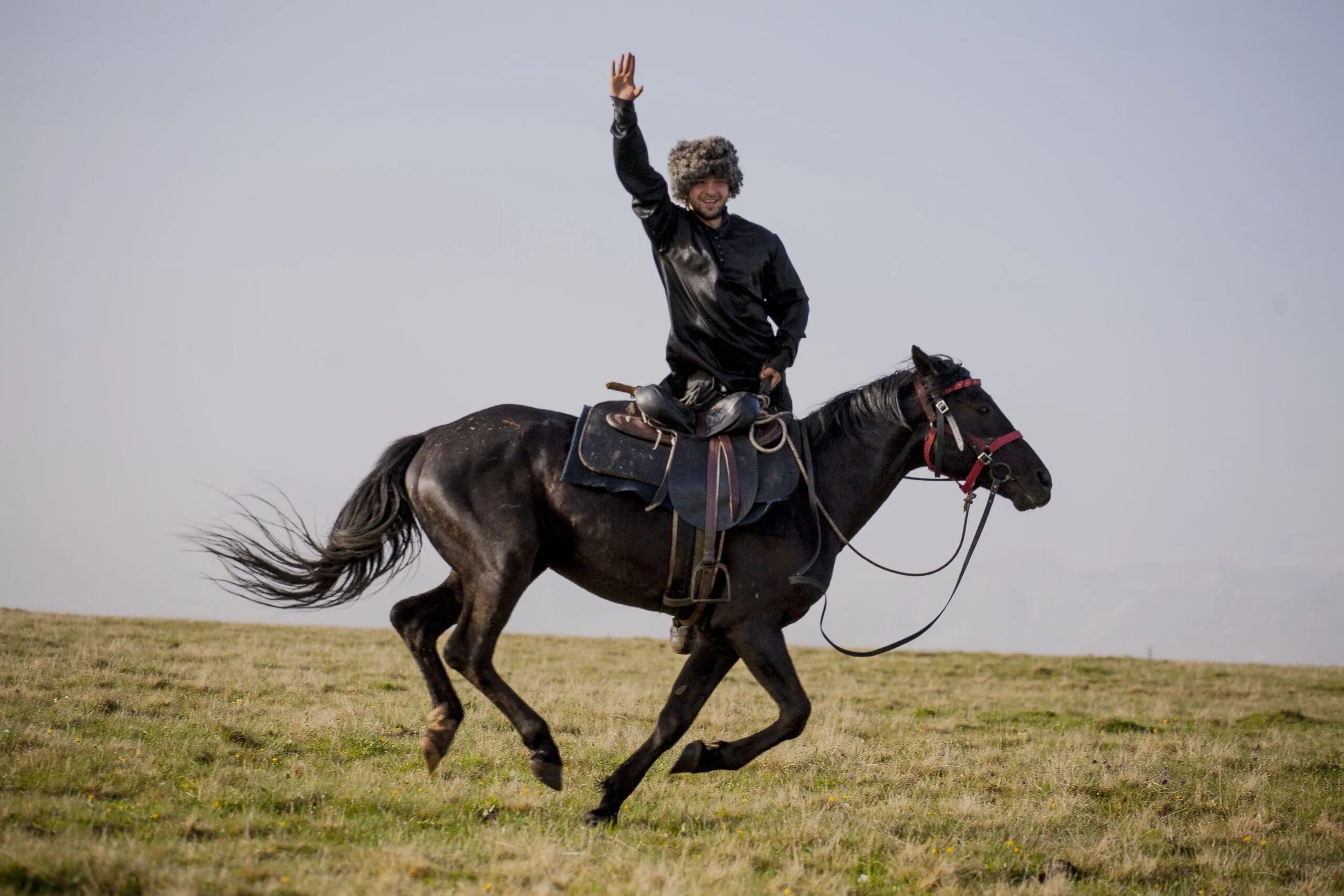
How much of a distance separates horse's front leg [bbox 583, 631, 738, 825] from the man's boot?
14 centimetres

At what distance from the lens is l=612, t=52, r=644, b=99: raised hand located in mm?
7230

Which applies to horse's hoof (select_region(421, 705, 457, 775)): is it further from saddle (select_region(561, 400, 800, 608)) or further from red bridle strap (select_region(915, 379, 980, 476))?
red bridle strap (select_region(915, 379, 980, 476))

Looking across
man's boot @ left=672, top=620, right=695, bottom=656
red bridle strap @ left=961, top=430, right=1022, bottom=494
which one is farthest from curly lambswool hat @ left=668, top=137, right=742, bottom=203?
man's boot @ left=672, top=620, right=695, bottom=656

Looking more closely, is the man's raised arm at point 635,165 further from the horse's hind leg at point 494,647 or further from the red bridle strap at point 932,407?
the horse's hind leg at point 494,647

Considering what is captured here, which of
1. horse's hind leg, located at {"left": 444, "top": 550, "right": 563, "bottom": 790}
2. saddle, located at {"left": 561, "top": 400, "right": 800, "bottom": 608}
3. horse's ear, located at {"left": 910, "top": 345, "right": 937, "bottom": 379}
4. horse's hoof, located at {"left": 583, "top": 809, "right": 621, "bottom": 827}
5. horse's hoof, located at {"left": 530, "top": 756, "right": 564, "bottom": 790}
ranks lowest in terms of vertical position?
horse's hoof, located at {"left": 583, "top": 809, "right": 621, "bottom": 827}

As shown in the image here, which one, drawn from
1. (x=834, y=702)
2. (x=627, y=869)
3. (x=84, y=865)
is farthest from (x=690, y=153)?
(x=834, y=702)

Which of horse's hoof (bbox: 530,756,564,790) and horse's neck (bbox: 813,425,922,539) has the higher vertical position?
horse's neck (bbox: 813,425,922,539)

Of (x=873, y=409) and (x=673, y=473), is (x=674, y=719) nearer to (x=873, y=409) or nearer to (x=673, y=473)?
(x=673, y=473)

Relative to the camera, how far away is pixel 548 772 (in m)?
6.66

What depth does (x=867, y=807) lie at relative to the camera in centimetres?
805

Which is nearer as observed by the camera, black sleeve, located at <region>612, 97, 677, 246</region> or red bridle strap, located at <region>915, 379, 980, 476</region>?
black sleeve, located at <region>612, 97, 677, 246</region>

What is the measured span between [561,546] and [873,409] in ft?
7.61

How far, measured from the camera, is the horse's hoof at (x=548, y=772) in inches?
262

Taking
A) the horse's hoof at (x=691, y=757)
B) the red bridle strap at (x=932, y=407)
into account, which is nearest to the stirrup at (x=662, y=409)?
the red bridle strap at (x=932, y=407)
